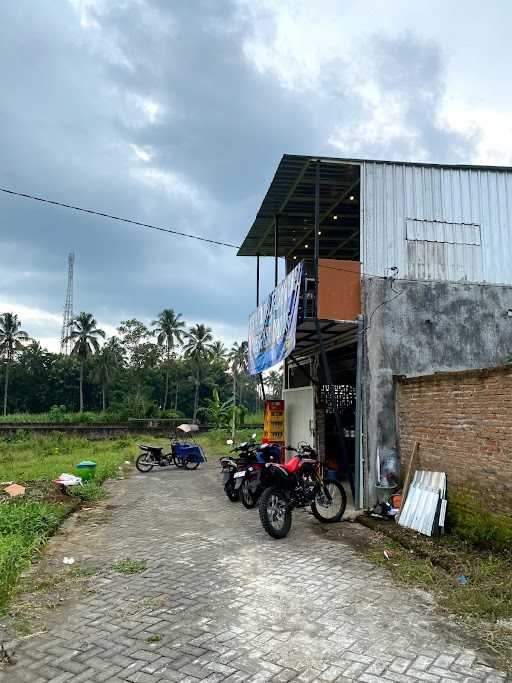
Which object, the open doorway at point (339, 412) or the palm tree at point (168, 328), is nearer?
the open doorway at point (339, 412)

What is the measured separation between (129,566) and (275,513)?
6.90 feet

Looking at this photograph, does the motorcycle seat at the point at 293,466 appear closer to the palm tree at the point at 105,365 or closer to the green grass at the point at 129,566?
the green grass at the point at 129,566

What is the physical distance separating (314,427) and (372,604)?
24.2 feet

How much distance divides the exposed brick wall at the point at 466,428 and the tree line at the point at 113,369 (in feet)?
120

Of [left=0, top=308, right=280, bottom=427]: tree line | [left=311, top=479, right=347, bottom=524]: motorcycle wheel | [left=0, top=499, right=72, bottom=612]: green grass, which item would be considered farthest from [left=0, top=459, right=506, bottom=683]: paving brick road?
[left=0, top=308, right=280, bottom=427]: tree line

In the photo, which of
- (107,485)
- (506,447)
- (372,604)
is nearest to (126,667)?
(372,604)

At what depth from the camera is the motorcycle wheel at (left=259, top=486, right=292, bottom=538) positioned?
628 cm

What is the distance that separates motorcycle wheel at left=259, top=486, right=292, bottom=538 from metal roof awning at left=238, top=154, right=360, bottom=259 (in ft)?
18.9

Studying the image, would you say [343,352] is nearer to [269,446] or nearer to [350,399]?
[350,399]

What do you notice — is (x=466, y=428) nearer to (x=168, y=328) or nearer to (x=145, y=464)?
(x=145, y=464)

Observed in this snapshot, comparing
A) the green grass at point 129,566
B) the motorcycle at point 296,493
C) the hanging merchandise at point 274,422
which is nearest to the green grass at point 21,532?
the green grass at point 129,566

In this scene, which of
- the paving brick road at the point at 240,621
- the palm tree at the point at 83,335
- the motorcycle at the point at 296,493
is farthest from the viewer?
the palm tree at the point at 83,335

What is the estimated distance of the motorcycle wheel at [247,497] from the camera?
833 centimetres

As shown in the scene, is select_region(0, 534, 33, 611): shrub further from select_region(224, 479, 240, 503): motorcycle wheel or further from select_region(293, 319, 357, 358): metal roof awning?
select_region(293, 319, 357, 358): metal roof awning
